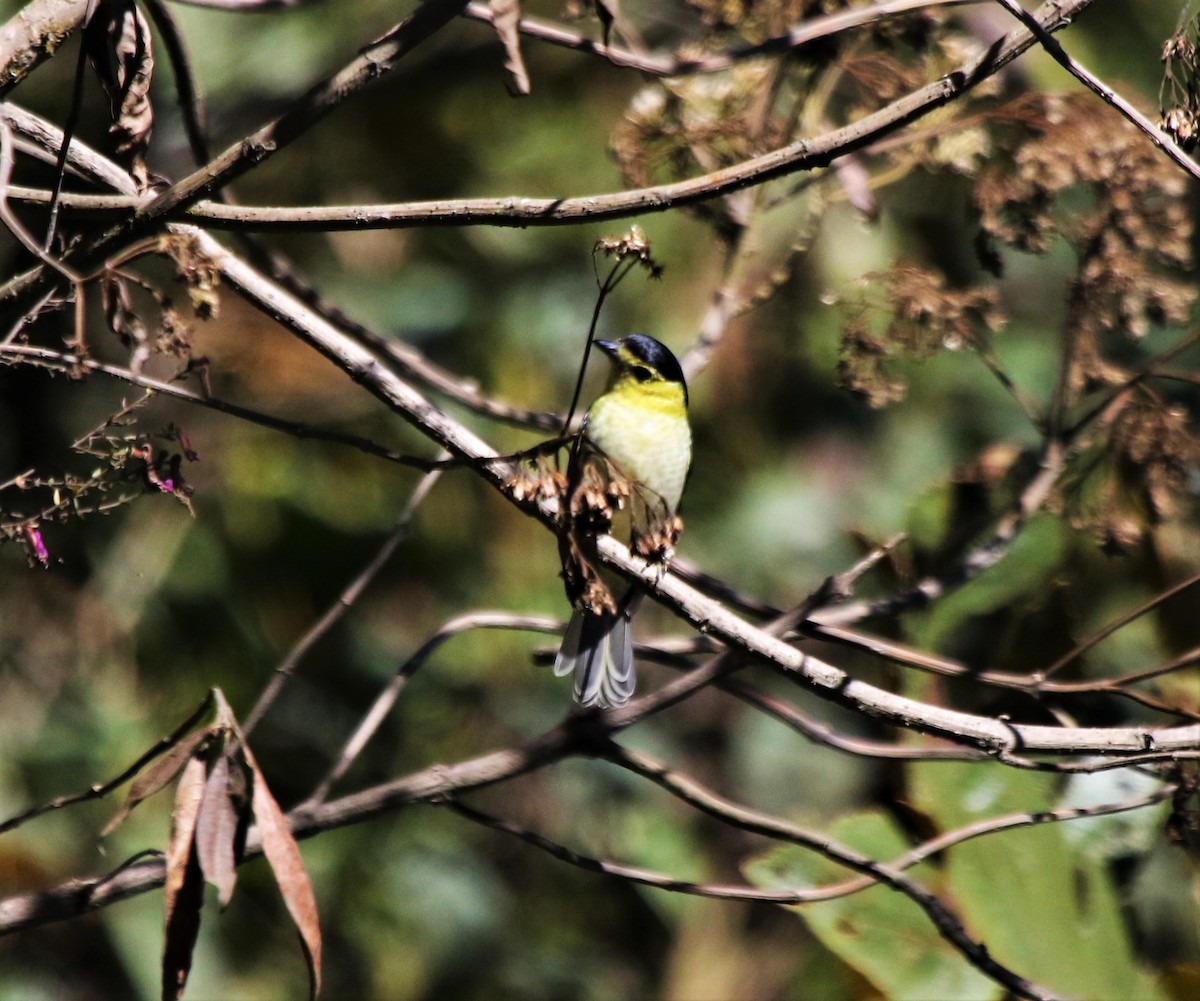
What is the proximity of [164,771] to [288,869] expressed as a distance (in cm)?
21

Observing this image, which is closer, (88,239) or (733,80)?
(88,239)

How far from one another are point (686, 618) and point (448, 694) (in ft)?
10.8

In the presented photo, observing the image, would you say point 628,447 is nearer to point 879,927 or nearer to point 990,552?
point 990,552

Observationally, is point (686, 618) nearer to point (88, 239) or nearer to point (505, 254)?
point (88, 239)

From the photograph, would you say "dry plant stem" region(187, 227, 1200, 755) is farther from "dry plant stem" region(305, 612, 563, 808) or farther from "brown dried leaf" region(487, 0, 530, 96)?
"dry plant stem" region(305, 612, 563, 808)

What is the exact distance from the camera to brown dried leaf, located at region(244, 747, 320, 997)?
1841 mm

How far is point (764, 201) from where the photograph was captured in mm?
2992

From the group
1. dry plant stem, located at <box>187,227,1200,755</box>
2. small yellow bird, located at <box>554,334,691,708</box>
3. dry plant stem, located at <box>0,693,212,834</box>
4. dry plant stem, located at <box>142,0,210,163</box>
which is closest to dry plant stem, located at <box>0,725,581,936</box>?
dry plant stem, located at <box>0,693,212,834</box>

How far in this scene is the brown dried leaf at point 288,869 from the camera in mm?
1841

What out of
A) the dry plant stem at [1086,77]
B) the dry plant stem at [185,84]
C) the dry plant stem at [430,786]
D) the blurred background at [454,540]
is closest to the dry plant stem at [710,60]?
the dry plant stem at [1086,77]

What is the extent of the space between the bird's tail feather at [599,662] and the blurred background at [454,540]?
53.5 inches

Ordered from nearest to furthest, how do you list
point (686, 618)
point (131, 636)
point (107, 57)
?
point (107, 57)
point (686, 618)
point (131, 636)

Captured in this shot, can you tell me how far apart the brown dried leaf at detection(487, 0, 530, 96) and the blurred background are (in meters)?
2.12

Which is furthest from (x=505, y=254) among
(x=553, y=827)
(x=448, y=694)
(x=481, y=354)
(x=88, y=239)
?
(x=88, y=239)
